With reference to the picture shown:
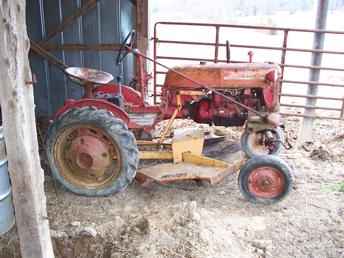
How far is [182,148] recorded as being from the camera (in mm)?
4410

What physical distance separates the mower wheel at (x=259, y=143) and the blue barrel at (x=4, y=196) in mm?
2426

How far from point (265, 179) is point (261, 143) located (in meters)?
0.83

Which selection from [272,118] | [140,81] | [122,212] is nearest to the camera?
[122,212]

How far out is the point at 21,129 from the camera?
2.66 metres

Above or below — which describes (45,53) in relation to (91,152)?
above

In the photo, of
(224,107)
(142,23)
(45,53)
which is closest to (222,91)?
(224,107)

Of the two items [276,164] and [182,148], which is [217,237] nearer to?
[276,164]

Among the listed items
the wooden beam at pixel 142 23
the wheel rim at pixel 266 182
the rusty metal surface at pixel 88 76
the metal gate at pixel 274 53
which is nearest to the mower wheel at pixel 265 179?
the wheel rim at pixel 266 182

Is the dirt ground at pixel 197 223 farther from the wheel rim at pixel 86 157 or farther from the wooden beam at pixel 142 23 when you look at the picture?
the wooden beam at pixel 142 23

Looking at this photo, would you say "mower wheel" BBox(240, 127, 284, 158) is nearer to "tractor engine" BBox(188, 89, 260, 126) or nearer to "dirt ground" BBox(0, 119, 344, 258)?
"tractor engine" BBox(188, 89, 260, 126)

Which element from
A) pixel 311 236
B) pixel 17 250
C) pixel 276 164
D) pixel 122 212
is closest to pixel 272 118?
pixel 276 164

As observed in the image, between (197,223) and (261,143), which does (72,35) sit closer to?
(261,143)

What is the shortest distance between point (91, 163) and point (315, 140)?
3.10 m

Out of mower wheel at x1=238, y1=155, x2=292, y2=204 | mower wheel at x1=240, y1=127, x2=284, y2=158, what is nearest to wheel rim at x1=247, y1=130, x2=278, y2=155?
mower wheel at x1=240, y1=127, x2=284, y2=158
